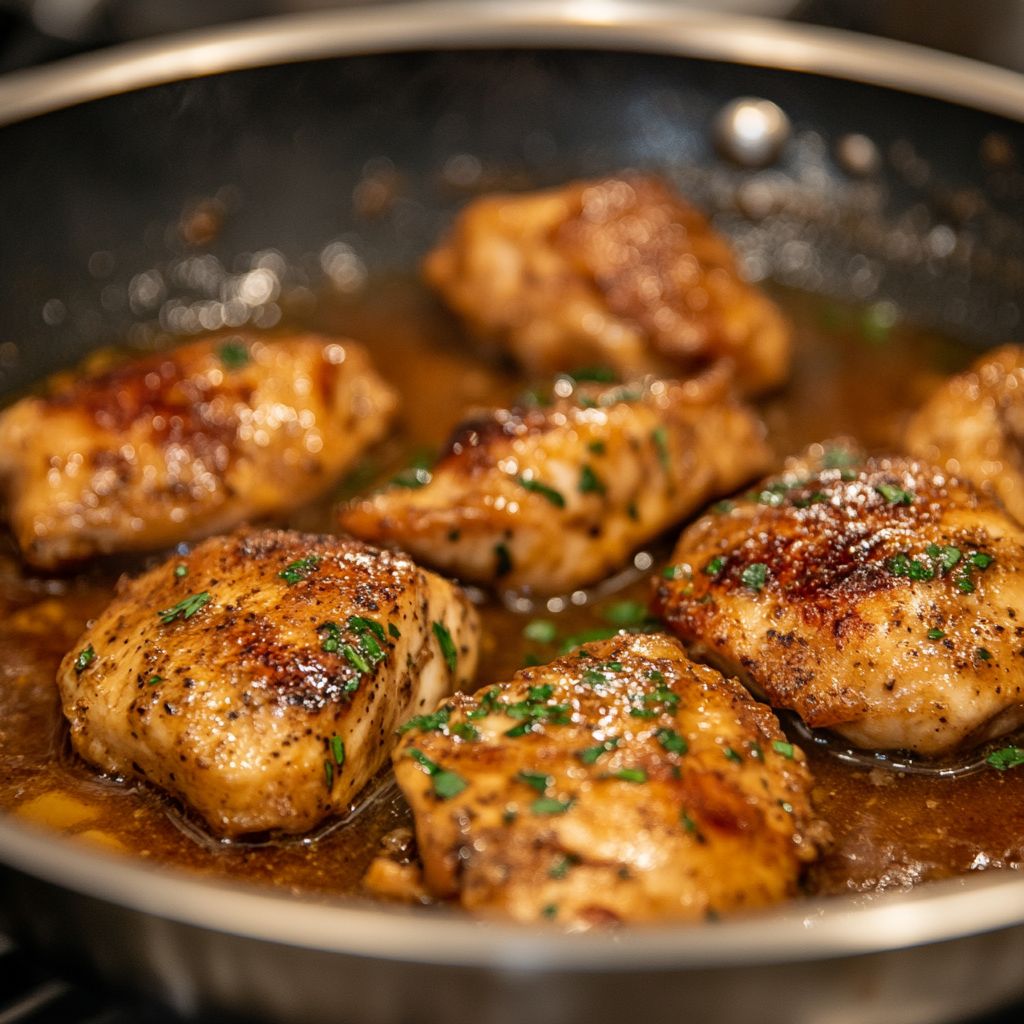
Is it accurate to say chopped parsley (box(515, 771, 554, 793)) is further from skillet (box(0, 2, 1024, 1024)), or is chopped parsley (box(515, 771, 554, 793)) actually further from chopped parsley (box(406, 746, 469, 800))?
skillet (box(0, 2, 1024, 1024))

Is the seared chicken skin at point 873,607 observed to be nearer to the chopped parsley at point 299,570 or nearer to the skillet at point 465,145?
the chopped parsley at point 299,570

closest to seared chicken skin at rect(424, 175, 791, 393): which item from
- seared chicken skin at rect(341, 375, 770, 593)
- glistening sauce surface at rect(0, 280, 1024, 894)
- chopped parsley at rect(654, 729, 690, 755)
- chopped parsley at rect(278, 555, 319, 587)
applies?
glistening sauce surface at rect(0, 280, 1024, 894)

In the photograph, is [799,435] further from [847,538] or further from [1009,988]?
[1009,988]

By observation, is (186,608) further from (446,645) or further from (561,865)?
(561,865)

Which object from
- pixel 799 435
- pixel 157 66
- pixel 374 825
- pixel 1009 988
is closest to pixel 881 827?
pixel 1009 988

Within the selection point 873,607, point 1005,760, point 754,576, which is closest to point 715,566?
point 754,576

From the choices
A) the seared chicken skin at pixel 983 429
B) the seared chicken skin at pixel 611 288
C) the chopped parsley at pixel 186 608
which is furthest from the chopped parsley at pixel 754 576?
the chopped parsley at pixel 186 608
